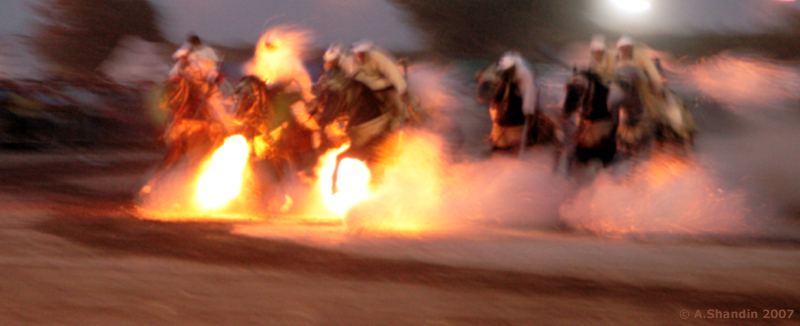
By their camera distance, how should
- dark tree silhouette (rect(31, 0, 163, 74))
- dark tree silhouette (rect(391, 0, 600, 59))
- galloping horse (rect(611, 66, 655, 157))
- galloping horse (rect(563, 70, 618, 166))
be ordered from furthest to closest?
dark tree silhouette (rect(31, 0, 163, 74))
dark tree silhouette (rect(391, 0, 600, 59))
galloping horse (rect(563, 70, 618, 166))
galloping horse (rect(611, 66, 655, 157))

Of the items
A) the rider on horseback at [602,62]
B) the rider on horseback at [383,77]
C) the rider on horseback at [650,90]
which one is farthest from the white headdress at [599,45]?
the rider on horseback at [383,77]

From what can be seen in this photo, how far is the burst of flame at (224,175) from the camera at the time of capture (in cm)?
967

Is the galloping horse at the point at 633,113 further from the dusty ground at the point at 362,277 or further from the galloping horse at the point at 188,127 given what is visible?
the galloping horse at the point at 188,127

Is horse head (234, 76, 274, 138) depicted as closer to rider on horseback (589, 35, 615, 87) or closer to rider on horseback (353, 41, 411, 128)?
rider on horseback (353, 41, 411, 128)

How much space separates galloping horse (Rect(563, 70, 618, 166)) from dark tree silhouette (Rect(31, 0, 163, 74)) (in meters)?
26.0

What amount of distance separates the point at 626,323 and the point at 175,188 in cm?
636

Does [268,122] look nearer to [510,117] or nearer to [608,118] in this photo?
[510,117]

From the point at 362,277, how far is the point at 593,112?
4.54 m

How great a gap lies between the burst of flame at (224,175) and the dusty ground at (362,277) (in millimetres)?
1572

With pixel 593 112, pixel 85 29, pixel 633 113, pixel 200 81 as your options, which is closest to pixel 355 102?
pixel 200 81

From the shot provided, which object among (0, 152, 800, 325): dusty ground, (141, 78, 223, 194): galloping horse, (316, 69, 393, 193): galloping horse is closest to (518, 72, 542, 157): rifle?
(316, 69, 393, 193): galloping horse

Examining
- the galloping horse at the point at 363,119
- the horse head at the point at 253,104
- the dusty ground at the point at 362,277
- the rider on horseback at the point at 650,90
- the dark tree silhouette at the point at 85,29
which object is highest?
the dark tree silhouette at the point at 85,29

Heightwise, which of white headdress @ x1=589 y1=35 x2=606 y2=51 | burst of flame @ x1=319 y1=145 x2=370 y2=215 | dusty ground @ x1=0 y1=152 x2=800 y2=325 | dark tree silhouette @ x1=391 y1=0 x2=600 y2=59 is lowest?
dusty ground @ x1=0 y1=152 x2=800 y2=325

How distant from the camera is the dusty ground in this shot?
4527mm
